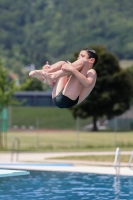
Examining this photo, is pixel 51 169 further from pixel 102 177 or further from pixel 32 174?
pixel 102 177

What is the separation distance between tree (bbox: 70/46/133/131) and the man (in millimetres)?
55159

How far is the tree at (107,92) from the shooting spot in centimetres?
6519

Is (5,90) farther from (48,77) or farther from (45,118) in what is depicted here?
(45,118)

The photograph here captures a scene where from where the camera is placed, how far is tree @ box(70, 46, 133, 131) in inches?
2566

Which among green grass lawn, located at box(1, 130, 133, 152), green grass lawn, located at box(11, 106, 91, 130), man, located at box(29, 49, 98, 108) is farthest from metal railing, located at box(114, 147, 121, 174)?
green grass lawn, located at box(11, 106, 91, 130)

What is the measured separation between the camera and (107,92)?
6688 cm

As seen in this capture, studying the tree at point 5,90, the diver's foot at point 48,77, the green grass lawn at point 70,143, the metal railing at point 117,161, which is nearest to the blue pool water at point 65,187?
the metal railing at point 117,161

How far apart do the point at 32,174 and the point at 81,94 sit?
8051 millimetres

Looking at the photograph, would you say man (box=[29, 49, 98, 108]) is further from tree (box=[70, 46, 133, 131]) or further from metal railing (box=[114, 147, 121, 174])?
tree (box=[70, 46, 133, 131])

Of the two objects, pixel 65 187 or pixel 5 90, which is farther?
pixel 5 90

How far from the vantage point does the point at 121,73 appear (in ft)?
217

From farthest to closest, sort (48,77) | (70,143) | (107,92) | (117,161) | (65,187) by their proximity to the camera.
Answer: (107,92) → (70,143) → (117,161) → (65,187) → (48,77)

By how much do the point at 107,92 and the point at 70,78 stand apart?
57927 millimetres

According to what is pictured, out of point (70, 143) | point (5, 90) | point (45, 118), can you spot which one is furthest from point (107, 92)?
point (5, 90)
